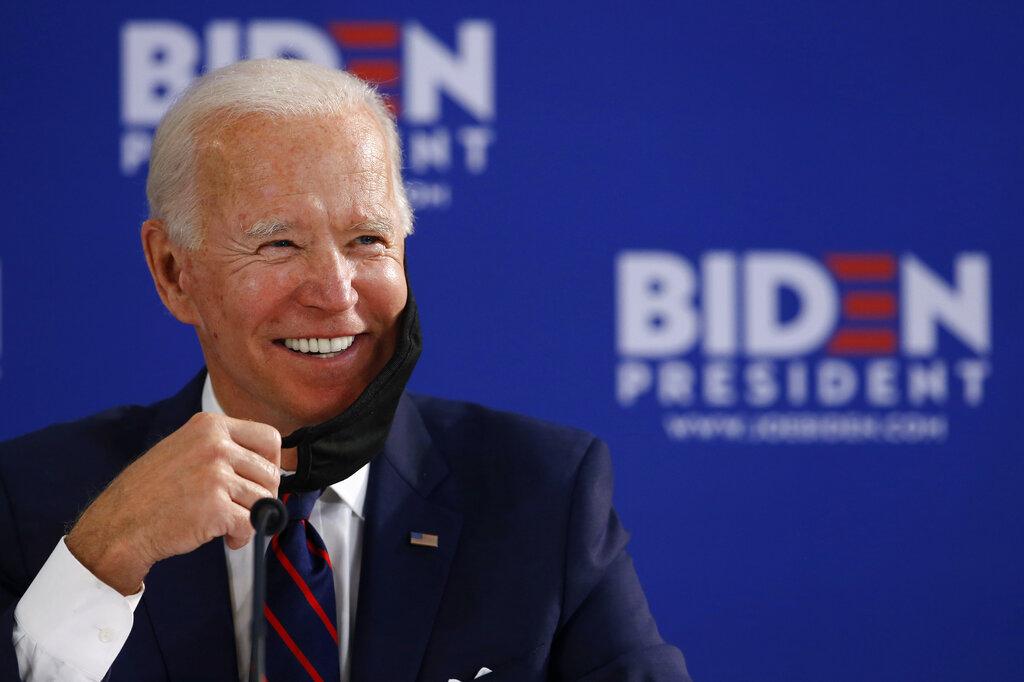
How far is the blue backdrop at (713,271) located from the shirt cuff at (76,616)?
136 centimetres

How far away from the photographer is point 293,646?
1.58 metres

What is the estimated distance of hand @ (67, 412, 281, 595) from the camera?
1.44 meters

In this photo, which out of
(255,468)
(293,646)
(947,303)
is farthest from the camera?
(947,303)

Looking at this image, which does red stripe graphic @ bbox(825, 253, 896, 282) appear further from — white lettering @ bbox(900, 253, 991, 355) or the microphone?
the microphone

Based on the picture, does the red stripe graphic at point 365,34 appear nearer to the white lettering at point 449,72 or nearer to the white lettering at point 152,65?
the white lettering at point 449,72

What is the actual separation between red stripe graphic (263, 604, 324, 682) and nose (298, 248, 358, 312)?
0.40m

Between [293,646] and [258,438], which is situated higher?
[258,438]

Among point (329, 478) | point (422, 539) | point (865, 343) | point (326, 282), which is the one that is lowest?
point (422, 539)

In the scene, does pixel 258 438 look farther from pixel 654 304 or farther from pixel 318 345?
pixel 654 304

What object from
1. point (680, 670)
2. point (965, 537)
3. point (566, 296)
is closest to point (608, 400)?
point (566, 296)

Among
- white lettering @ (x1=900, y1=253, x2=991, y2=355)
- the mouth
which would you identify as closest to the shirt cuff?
the mouth

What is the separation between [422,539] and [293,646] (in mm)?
235

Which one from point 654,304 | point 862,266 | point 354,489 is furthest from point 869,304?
point 354,489

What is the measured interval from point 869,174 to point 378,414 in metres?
1.58
